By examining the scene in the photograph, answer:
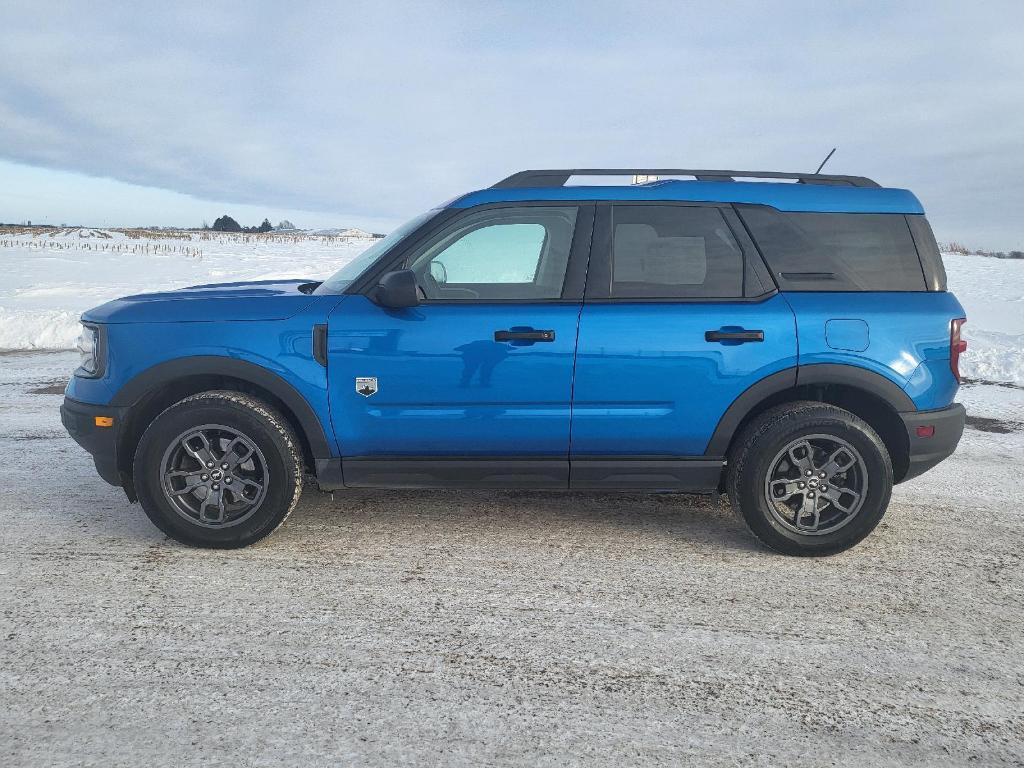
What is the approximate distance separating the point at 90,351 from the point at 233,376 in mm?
808

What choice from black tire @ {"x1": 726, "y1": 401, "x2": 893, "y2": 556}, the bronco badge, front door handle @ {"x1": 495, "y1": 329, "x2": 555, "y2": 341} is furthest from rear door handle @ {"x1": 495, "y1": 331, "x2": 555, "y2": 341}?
black tire @ {"x1": 726, "y1": 401, "x2": 893, "y2": 556}

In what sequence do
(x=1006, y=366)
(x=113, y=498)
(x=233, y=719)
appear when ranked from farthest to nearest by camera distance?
1. (x=1006, y=366)
2. (x=113, y=498)
3. (x=233, y=719)

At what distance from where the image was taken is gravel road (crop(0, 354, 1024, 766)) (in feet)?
7.14

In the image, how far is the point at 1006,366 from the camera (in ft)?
26.2

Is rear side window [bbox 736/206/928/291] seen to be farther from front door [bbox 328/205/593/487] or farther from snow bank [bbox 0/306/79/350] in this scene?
snow bank [bbox 0/306/79/350]

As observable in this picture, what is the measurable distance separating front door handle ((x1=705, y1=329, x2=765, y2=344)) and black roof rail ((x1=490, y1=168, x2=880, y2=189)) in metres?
0.94

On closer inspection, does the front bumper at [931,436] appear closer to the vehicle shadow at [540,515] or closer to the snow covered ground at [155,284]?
the vehicle shadow at [540,515]

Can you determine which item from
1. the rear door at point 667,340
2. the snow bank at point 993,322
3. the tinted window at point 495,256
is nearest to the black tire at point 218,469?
the tinted window at point 495,256

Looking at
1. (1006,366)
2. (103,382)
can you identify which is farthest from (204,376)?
(1006,366)

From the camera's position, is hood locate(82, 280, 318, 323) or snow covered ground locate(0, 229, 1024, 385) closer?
hood locate(82, 280, 318, 323)

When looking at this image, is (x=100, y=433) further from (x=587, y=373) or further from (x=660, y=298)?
(x=660, y=298)

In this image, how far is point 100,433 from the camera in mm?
3604

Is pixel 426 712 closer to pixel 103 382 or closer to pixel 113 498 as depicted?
pixel 103 382

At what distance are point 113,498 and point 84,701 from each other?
7.28 ft
